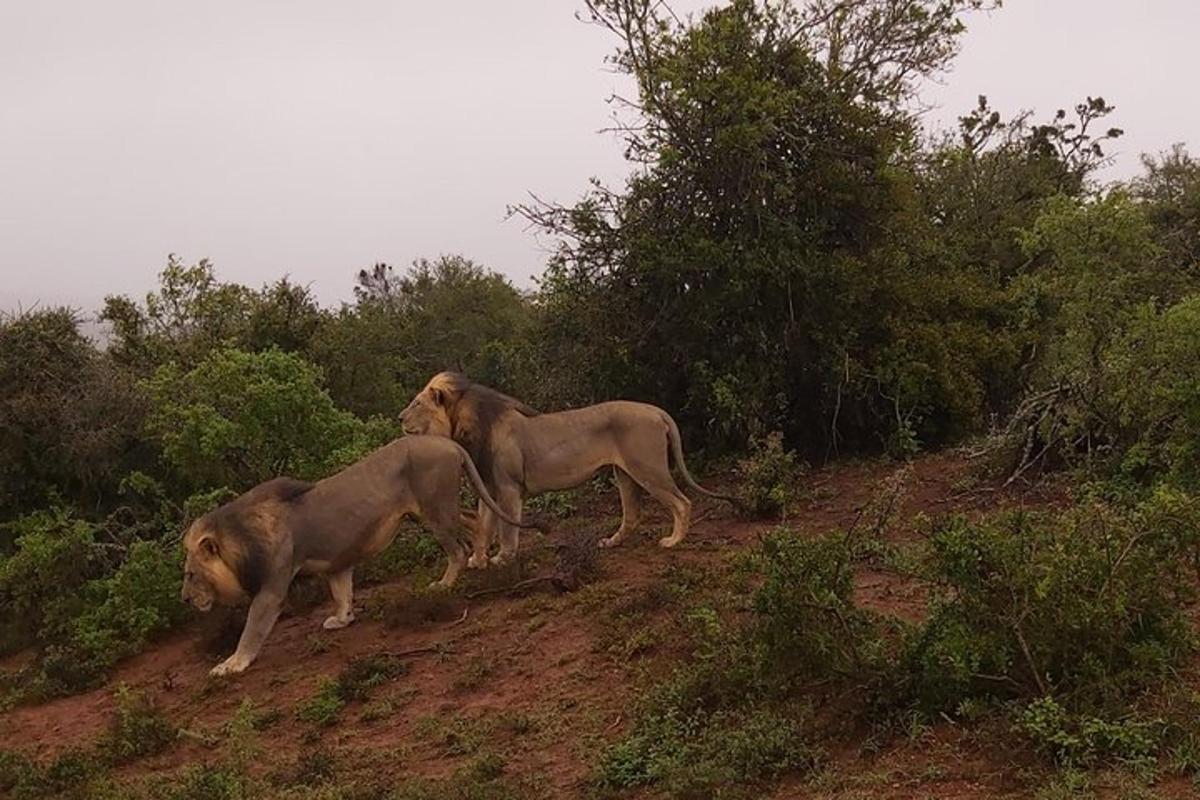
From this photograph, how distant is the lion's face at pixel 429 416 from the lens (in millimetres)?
10562

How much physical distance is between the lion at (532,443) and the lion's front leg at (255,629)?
203 cm

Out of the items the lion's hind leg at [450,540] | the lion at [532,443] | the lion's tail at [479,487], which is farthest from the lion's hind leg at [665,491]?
the lion's hind leg at [450,540]

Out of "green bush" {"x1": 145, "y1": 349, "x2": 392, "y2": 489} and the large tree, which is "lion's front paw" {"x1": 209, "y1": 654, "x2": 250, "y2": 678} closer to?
"green bush" {"x1": 145, "y1": 349, "x2": 392, "y2": 489}

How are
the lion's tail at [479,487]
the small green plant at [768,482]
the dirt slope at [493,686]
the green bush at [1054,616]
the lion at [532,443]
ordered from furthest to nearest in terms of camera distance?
the small green plant at [768,482]
the lion at [532,443]
the lion's tail at [479,487]
the dirt slope at [493,686]
the green bush at [1054,616]

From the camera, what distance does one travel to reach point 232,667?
30.5ft

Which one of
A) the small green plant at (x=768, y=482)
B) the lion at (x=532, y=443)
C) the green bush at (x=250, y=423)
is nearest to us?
the lion at (x=532, y=443)

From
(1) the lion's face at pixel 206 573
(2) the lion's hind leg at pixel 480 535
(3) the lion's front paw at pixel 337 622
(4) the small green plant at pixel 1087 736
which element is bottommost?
(4) the small green plant at pixel 1087 736

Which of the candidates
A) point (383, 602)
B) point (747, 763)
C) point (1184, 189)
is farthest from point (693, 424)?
point (1184, 189)

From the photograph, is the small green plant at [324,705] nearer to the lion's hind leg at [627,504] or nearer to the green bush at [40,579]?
the lion's hind leg at [627,504]

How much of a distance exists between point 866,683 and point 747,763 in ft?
2.84

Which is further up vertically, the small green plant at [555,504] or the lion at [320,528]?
the lion at [320,528]

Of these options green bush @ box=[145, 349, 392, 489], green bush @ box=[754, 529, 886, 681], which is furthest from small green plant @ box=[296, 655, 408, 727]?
green bush @ box=[145, 349, 392, 489]

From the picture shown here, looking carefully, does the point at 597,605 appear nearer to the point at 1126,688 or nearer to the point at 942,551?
the point at 942,551

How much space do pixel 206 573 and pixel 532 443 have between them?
10.2 feet
